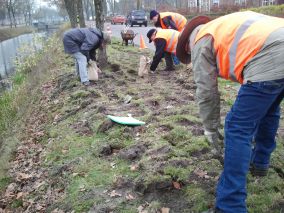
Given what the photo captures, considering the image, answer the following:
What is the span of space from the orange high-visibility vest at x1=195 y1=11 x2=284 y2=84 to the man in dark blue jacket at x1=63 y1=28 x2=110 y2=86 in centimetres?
574

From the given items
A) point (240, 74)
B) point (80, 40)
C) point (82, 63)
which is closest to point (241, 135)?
point (240, 74)

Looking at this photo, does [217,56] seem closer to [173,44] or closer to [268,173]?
[268,173]

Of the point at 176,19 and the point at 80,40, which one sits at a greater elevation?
the point at 176,19

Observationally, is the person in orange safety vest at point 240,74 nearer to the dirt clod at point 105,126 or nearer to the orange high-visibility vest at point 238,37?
the orange high-visibility vest at point 238,37

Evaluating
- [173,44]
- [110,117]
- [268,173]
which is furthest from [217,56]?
A: [173,44]

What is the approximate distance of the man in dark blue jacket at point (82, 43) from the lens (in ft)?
27.0

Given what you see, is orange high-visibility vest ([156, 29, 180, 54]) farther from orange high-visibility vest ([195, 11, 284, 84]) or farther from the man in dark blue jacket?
orange high-visibility vest ([195, 11, 284, 84])

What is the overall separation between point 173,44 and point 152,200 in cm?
593

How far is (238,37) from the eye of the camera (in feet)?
8.86

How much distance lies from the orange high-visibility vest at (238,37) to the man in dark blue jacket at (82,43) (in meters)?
5.74

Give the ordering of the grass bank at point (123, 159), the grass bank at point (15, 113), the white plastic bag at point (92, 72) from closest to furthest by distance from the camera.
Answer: the grass bank at point (123, 159)
the grass bank at point (15, 113)
the white plastic bag at point (92, 72)

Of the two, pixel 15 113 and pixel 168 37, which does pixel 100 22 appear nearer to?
pixel 168 37

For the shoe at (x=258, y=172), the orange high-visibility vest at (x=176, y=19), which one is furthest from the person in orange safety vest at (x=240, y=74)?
the orange high-visibility vest at (x=176, y=19)

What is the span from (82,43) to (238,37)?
6.12 metres
